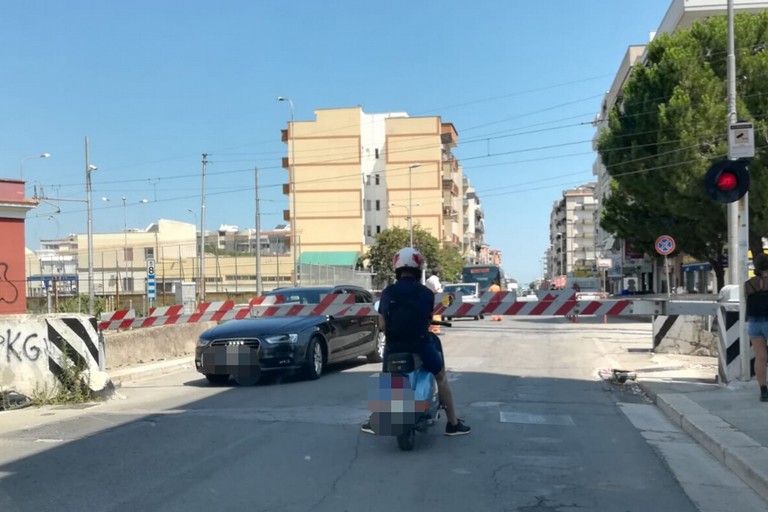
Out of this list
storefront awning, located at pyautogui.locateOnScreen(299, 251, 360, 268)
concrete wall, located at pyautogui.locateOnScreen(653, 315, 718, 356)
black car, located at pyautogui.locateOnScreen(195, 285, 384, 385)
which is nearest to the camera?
black car, located at pyautogui.locateOnScreen(195, 285, 384, 385)

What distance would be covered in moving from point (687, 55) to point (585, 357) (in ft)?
61.9

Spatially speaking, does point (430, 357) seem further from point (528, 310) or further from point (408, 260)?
point (528, 310)

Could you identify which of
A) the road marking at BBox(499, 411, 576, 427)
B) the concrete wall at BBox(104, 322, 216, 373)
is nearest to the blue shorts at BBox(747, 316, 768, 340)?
the road marking at BBox(499, 411, 576, 427)

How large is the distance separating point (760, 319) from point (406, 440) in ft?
16.0

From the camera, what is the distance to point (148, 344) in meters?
15.9

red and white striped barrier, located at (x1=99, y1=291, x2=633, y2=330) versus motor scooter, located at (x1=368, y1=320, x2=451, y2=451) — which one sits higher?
red and white striped barrier, located at (x1=99, y1=291, x2=633, y2=330)

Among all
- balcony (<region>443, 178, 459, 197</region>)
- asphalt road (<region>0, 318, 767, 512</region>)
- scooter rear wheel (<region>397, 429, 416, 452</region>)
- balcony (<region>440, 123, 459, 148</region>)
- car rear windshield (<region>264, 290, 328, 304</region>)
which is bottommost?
asphalt road (<region>0, 318, 767, 512</region>)

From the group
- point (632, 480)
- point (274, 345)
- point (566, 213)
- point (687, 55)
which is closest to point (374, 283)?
point (687, 55)

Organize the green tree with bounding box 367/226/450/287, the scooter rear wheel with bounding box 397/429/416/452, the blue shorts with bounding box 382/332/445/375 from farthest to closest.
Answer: the green tree with bounding box 367/226/450/287, the blue shorts with bounding box 382/332/445/375, the scooter rear wheel with bounding box 397/429/416/452

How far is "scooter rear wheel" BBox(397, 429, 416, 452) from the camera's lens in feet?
Result: 22.8

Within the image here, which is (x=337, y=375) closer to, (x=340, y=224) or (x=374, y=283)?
(x=374, y=283)

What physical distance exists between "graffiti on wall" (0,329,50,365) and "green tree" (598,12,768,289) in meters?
24.9

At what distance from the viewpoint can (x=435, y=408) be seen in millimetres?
7488

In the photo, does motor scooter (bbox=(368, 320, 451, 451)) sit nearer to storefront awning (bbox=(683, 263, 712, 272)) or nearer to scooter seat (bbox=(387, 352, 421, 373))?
scooter seat (bbox=(387, 352, 421, 373))
